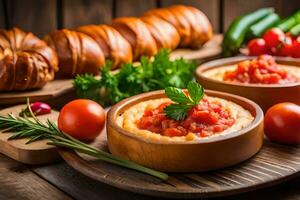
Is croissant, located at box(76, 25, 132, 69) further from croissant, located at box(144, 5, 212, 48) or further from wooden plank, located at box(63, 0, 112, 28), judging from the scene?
croissant, located at box(144, 5, 212, 48)

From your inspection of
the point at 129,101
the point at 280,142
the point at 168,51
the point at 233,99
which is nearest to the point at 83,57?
the point at 168,51

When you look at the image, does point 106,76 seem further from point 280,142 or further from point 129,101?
point 280,142

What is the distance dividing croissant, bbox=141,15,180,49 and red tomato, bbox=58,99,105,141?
1049 millimetres

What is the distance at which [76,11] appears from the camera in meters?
2.88

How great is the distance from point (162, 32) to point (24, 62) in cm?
83

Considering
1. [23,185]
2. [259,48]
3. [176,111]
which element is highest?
[176,111]

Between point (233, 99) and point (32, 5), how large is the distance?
1.22 metres

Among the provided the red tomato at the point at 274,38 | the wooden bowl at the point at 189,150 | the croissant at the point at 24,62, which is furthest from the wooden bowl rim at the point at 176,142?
→ the red tomato at the point at 274,38

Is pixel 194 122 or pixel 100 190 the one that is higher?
pixel 194 122

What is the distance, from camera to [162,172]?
158cm

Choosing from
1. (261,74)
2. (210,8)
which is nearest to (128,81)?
(261,74)

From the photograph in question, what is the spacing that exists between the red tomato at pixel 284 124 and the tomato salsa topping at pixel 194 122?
0.14 metres

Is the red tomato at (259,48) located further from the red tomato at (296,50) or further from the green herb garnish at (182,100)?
the green herb garnish at (182,100)

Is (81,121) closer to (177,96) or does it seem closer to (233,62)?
(177,96)
